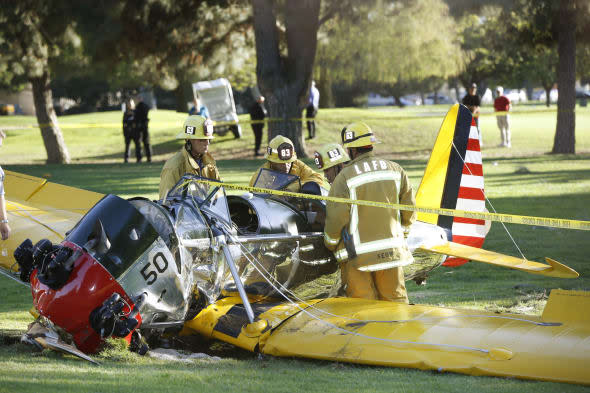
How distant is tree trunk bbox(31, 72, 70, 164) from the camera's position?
25781mm

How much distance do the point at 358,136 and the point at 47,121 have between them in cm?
2143

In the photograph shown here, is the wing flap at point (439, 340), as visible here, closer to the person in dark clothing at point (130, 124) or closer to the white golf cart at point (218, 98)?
the person in dark clothing at point (130, 124)

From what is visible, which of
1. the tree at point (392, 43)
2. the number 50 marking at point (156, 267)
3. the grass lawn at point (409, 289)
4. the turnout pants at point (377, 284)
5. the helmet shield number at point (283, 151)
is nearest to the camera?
the grass lawn at point (409, 289)

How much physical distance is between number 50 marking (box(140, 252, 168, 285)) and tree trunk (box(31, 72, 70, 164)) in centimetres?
2143

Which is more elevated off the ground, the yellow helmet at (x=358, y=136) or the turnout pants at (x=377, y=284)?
the yellow helmet at (x=358, y=136)

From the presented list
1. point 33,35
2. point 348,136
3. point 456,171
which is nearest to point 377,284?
point 348,136

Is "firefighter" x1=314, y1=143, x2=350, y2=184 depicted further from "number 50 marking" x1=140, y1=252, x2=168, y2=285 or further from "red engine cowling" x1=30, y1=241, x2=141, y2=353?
"red engine cowling" x1=30, y1=241, x2=141, y2=353

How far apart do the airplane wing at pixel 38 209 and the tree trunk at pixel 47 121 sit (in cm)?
1743

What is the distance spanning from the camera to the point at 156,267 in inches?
232

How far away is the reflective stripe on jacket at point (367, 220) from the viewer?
6.78 m

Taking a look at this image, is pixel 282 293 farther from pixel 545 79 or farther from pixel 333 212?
pixel 545 79

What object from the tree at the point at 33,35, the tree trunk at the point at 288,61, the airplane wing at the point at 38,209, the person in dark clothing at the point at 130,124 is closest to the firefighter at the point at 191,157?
the airplane wing at the point at 38,209

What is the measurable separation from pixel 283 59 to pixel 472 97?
297 inches

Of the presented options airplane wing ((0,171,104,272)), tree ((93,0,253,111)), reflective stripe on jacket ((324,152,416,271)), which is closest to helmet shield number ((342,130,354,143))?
reflective stripe on jacket ((324,152,416,271))
